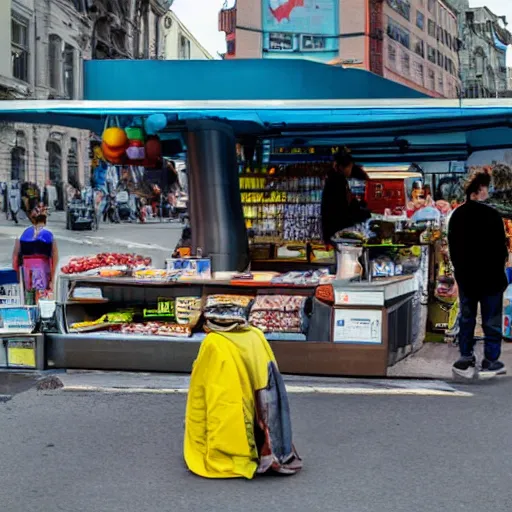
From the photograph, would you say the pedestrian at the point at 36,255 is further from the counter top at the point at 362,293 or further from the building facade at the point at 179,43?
the counter top at the point at 362,293

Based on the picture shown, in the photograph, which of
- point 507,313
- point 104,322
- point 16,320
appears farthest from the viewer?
point 507,313

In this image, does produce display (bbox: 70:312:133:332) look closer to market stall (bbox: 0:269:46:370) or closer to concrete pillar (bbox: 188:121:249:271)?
market stall (bbox: 0:269:46:370)

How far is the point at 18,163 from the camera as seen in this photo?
A: 986 cm

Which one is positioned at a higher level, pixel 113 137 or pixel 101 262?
pixel 113 137

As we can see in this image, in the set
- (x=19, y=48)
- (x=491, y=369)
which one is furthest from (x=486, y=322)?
(x=19, y=48)

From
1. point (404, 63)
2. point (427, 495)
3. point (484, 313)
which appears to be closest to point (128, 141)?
point (404, 63)

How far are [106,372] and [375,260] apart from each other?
2.82 m

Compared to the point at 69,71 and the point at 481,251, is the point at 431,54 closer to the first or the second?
the point at 481,251

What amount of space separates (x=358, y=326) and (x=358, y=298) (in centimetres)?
26

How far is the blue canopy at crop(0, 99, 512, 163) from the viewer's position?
8.31 meters

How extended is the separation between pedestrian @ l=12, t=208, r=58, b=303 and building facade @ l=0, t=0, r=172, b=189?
1.66 feet

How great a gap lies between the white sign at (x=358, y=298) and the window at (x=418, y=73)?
234 cm

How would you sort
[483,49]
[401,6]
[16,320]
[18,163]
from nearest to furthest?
[16,320] → [401,6] → [18,163] → [483,49]

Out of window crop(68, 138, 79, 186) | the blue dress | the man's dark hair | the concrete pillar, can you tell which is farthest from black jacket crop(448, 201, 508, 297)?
the blue dress
